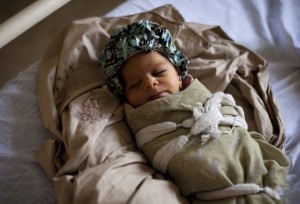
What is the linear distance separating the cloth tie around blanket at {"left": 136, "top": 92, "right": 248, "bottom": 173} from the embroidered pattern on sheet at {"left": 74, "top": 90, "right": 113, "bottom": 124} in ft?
0.40

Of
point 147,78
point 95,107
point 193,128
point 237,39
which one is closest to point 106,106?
point 95,107

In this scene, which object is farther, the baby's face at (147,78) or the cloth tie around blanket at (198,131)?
the baby's face at (147,78)

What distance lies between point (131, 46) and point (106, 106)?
0.61 ft

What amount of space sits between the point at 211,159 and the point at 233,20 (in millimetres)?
842

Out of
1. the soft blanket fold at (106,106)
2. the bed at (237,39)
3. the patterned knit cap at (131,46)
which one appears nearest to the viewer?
the soft blanket fold at (106,106)

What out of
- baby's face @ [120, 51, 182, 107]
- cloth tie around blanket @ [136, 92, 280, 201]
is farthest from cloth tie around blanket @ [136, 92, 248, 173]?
baby's face @ [120, 51, 182, 107]

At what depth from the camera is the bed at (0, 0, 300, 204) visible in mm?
877

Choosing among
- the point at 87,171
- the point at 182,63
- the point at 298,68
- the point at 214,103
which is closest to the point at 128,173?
the point at 87,171

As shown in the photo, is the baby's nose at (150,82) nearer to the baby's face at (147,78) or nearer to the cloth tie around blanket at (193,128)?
the baby's face at (147,78)

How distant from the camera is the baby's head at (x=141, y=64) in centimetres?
96

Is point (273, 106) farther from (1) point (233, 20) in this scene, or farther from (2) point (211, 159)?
(1) point (233, 20)

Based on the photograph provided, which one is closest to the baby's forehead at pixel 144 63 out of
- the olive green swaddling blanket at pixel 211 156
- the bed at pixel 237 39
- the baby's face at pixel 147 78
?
the baby's face at pixel 147 78

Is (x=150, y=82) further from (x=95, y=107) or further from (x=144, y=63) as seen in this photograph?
(x=95, y=107)

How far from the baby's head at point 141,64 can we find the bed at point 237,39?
0.25 m
